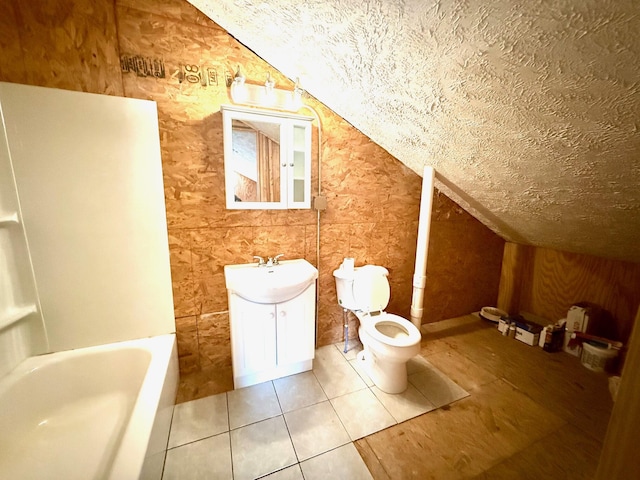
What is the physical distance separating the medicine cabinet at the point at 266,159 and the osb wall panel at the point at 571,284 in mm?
2529

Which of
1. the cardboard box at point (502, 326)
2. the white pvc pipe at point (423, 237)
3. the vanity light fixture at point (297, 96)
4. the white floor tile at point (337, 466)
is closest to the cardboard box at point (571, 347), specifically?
the cardboard box at point (502, 326)

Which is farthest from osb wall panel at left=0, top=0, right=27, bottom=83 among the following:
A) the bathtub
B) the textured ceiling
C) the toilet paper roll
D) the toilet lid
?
the toilet lid

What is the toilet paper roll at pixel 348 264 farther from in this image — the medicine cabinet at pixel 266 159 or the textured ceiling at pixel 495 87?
the textured ceiling at pixel 495 87

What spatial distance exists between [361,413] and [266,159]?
70.9 inches

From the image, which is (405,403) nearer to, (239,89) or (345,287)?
(345,287)

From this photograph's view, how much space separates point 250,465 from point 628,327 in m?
3.00

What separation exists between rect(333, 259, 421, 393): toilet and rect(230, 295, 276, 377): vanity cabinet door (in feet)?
2.10

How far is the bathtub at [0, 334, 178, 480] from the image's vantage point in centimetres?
106

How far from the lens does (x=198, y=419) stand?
59.0 inches

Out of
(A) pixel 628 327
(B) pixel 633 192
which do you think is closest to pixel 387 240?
(B) pixel 633 192

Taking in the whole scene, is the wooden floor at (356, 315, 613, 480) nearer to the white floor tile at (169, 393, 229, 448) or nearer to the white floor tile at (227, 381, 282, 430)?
the white floor tile at (227, 381, 282, 430)

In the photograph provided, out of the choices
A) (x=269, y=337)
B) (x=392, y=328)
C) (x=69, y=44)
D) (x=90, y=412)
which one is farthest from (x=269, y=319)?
(x=69, y=44)

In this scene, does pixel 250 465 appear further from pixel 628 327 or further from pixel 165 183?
pixel 628 327

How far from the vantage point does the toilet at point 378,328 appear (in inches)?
64.8
